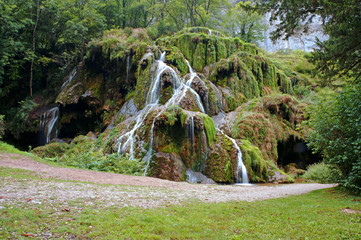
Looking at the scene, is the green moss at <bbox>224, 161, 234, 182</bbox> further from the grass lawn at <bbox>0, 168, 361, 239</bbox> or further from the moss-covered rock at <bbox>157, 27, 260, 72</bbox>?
the moss-covered rock at <bbox>157, 27, 260, 72</bbox>

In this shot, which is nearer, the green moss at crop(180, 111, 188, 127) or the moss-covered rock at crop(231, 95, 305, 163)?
the green moss at crop(180, 111, 188, 127)

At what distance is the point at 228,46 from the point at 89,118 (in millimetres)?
18051

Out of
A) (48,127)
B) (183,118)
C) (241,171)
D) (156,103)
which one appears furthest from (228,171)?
(48,127)

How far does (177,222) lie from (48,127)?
78.2 ft

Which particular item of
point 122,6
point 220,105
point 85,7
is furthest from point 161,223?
point 122,6

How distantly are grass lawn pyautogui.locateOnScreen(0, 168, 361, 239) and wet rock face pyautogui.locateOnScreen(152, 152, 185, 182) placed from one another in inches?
267

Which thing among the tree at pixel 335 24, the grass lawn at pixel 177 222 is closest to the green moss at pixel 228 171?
the tree at pixel 335 24

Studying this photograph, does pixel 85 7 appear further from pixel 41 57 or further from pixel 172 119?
pixel 172 119

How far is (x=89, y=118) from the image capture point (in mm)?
24297

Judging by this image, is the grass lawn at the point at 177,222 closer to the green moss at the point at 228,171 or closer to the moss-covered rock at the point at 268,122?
the green moss at the point at 228,171

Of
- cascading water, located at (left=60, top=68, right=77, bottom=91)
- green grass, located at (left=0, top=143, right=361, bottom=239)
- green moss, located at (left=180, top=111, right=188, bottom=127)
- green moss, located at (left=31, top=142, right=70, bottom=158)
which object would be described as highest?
cascading water, located at (left=60, top=68, right=77, bottom=91)

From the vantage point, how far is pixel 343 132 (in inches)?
324

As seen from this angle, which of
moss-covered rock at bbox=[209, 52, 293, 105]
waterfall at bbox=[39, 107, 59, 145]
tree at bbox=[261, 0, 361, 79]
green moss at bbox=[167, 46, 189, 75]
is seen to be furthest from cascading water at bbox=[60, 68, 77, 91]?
tree at bbox=[261, 0, 361, 79]

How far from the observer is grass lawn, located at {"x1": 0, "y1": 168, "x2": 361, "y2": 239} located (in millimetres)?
3533
